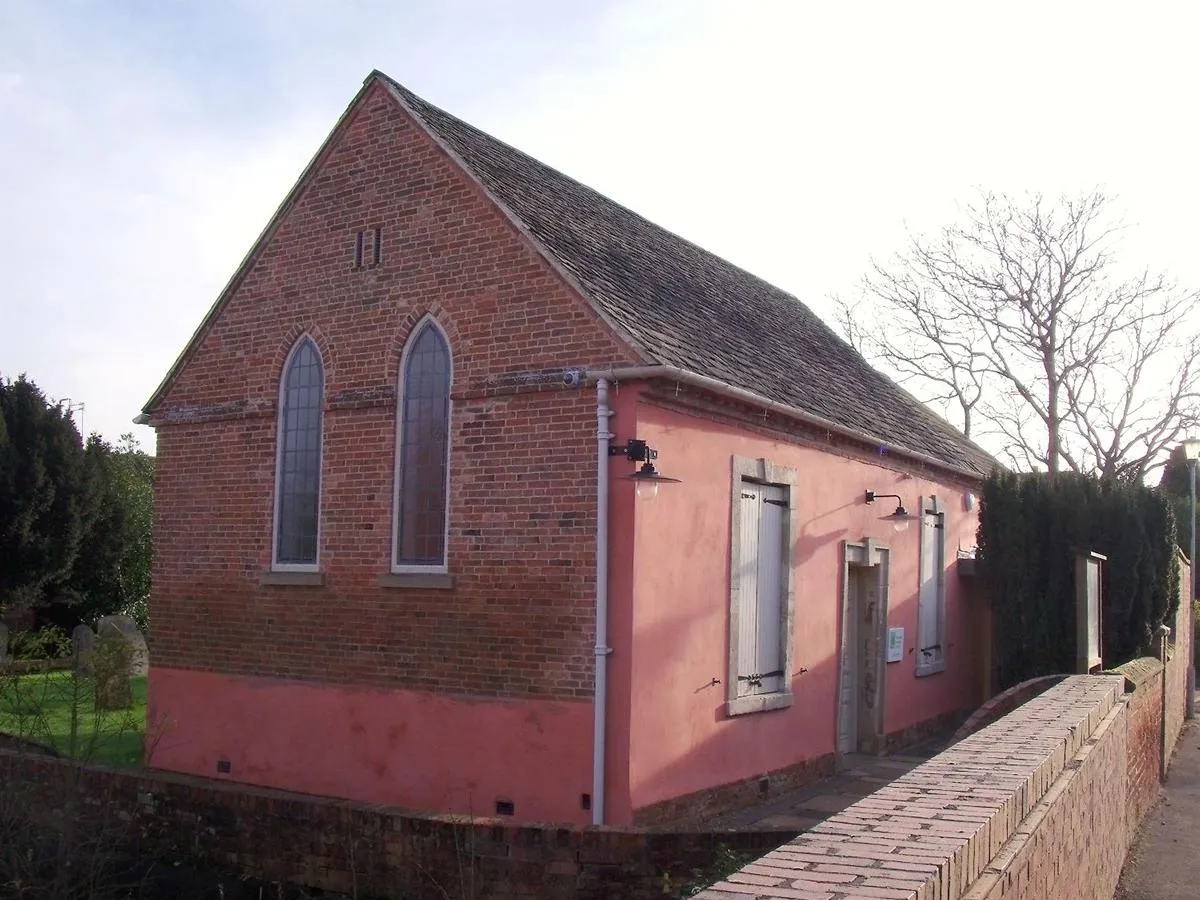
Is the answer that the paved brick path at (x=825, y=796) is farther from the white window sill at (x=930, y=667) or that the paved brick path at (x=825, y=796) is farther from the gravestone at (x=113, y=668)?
the gravestone at (x=113, y=668)

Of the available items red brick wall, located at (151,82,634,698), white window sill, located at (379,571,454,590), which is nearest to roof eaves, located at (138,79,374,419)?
red brick wall, located at (151,82,634,698)

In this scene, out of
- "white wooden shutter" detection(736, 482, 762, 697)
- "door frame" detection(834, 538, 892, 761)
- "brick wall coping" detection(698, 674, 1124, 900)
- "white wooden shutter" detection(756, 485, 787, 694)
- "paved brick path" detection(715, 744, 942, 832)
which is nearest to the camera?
"brick wall coping" detection(698, 674, 1124, 900)

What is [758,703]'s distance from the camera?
503 inches

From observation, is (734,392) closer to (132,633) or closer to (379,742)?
(379,742)

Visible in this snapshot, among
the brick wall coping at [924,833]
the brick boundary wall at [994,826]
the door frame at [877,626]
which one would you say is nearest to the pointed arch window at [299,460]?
the door frame at [877,626]

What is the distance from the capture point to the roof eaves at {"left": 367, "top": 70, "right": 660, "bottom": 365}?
11.0 metres

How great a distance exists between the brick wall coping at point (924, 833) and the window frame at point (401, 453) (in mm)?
6286

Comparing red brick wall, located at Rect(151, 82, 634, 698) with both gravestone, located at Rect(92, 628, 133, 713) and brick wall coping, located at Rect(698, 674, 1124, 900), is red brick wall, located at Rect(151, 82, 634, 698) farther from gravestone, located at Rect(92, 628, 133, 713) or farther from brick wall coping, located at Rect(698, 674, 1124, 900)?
brick wall coping, located at Rect(698, 674, 1124, 900)

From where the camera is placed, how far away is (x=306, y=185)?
45.9 ft

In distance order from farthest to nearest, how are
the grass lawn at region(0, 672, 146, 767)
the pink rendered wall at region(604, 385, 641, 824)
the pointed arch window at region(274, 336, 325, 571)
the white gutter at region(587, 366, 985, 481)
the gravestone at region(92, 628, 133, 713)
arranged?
the gravestone at region(92, 628, 133, 713) → the pointed arch window at region(274, 336, 325, 571) → the grass lawn at region(0, 672, 146, 767) → the white gutter at region(587, 366, 985, 481) → the pink rendered wall at region(604, 385, 641, 824)

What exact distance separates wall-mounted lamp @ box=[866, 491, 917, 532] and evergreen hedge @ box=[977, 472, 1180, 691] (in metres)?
1.99

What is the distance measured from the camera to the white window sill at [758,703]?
1230 cm

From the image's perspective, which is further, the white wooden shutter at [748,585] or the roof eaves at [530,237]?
the white wooden shutter at [748,585]

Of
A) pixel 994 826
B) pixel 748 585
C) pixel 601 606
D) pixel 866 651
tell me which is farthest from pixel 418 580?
pixel 994 826
